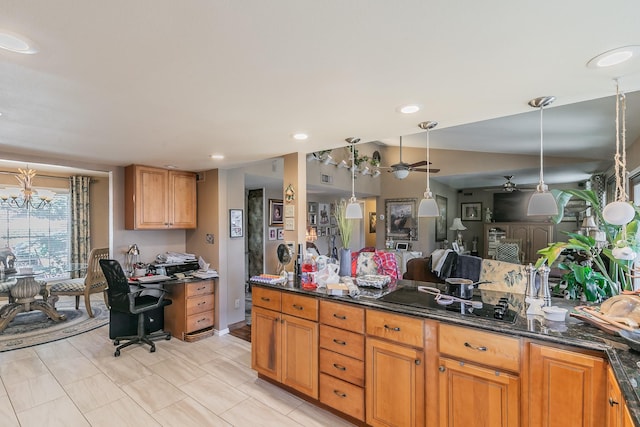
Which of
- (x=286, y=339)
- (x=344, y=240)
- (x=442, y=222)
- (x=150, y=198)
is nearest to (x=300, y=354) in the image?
(x=286, y=339)

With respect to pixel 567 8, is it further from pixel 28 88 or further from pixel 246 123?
pixel 28 88

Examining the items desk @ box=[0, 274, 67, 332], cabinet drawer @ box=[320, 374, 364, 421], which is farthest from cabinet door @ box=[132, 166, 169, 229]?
cabinet drawer @ box=[320, 374, 364, 421]

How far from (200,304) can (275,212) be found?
2.89 metres

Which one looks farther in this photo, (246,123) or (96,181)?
(96,181)

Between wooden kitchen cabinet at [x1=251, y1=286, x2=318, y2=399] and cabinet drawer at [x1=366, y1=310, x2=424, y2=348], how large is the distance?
1.66 ft

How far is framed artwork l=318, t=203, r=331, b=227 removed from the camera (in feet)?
27.0

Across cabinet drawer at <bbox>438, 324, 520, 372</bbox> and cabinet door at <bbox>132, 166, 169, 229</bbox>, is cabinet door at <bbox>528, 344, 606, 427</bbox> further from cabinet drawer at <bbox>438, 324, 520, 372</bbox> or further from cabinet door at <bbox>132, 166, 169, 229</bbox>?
cabinet door at <bbox>132, 166, 169, 229</bbox>

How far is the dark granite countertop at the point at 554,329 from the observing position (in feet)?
3.75

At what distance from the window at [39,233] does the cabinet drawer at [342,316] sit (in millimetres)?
5611

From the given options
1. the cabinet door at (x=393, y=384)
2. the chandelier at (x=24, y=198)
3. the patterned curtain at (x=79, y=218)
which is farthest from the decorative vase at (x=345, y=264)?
the patterned curtain at (x=79, y=218)

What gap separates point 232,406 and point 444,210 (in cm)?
772

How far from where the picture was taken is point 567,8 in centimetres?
102

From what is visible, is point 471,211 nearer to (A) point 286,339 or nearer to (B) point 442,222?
(B) point 442,222

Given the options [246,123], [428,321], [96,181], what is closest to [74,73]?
[246,123]
